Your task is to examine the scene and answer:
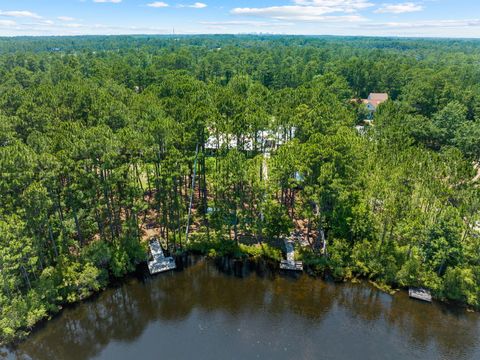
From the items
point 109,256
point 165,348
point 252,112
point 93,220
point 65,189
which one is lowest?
point 165,348

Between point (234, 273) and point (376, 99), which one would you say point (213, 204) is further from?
point (376, 99)

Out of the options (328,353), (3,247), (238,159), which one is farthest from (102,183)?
(328,353)

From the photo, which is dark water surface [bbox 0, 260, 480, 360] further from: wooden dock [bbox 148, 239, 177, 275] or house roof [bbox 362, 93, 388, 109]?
house roof [bbox 362, 93, 388, 109]

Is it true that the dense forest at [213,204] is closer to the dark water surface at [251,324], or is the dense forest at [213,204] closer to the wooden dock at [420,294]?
the wooden dock at [420,294]

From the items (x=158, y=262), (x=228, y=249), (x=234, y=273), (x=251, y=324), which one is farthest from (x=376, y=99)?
(x=251, y=324)

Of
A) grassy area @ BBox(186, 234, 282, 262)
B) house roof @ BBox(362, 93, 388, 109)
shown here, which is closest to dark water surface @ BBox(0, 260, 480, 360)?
grassy area @ BBox(186, 234, 282, 262)

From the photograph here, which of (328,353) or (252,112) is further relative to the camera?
(252,112)

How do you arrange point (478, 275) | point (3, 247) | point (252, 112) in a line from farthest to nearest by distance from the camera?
point (252, 112) → point (478, 275) → point (3, 247)

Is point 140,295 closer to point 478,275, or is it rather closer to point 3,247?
point 3,247
